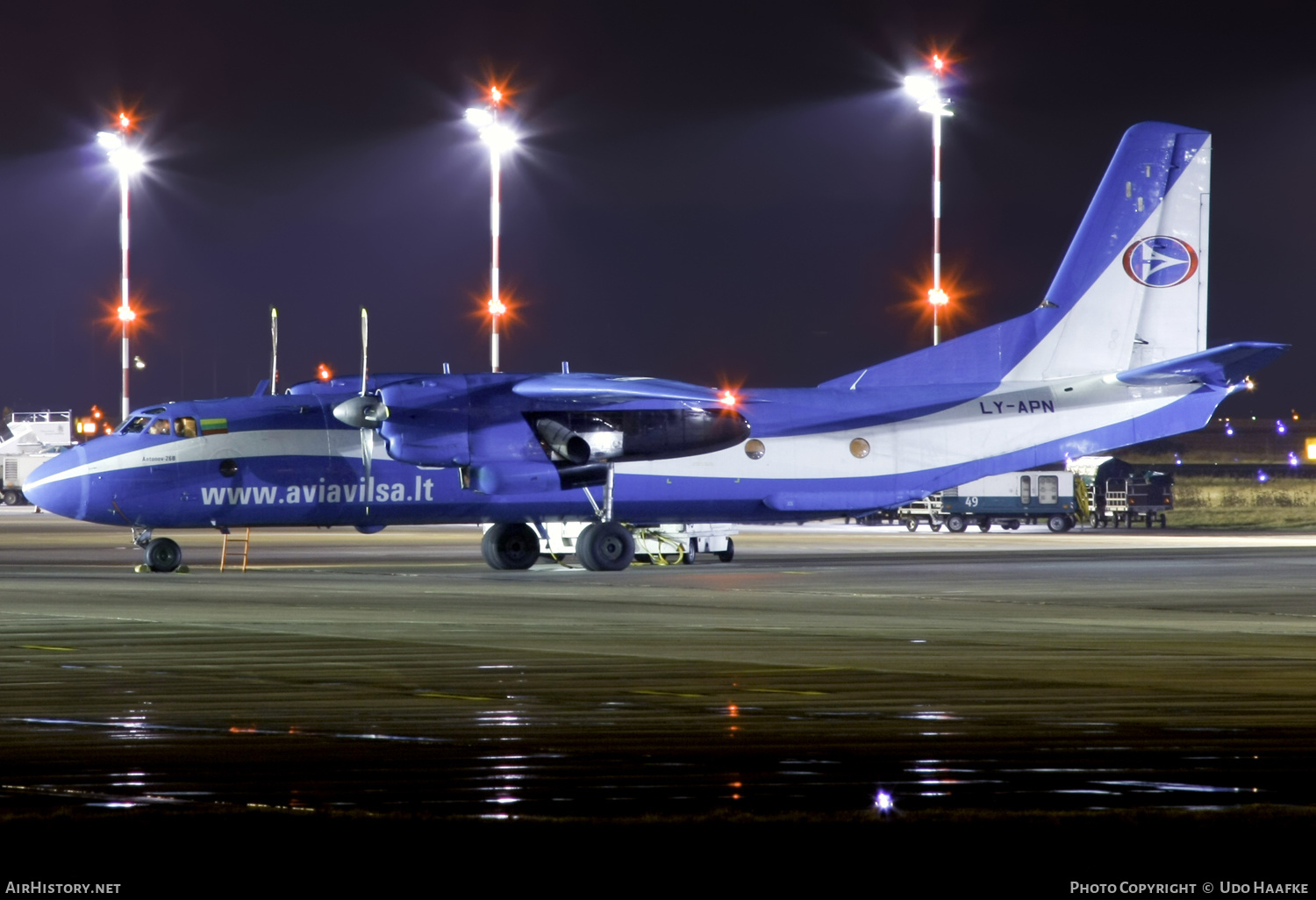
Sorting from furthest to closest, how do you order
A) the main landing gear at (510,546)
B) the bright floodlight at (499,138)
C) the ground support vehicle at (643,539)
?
1. the bright floodlight at (499,138)
2. the ground support vehicle at (643,539)
3. the main landing gear at (510,546)

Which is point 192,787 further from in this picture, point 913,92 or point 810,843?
point 913,92

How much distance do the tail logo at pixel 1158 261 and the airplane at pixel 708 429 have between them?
0.05m

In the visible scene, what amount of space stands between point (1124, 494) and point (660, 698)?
169 feet

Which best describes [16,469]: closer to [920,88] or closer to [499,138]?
[499,138]

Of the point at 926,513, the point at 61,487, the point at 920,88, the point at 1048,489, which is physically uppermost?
the point at 920,88

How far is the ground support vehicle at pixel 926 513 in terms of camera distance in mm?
56812

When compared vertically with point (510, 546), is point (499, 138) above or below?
above

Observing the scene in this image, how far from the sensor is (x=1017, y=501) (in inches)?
2184

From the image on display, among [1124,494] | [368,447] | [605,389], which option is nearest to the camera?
[605,389]

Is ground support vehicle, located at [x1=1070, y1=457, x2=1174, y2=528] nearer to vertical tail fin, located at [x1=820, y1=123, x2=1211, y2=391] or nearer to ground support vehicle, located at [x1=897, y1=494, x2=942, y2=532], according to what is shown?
ground support vehicle, located at [x1=897, y1=494, x2=942, y2=532]

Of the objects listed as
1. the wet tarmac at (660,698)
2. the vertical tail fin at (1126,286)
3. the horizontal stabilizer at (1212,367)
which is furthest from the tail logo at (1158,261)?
the wet tarmac at (660,698)

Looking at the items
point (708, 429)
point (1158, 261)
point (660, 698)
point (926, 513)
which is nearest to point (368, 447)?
point (708, 429)

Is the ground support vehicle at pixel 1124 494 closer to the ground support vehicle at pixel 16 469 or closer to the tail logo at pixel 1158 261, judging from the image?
the tail logo at pixel 1158 261

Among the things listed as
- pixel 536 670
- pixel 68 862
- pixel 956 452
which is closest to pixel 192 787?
pixel 68 862
